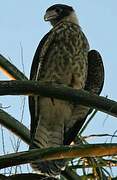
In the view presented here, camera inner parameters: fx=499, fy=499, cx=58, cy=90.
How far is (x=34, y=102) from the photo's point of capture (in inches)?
192

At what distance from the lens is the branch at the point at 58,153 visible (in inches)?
69.9

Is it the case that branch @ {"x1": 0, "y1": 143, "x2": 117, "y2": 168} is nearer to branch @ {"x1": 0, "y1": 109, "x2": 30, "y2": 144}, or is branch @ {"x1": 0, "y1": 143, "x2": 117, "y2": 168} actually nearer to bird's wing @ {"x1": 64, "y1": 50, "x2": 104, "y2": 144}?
branch @ {"x1": 0, "y1": 109, "x2": 30, "y2": 144}

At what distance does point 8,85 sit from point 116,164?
566 millimetres

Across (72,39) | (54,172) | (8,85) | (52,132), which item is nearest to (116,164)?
(8,85)

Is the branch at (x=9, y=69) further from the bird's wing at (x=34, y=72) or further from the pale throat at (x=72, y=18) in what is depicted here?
the pale throat at (x=72, y=18)

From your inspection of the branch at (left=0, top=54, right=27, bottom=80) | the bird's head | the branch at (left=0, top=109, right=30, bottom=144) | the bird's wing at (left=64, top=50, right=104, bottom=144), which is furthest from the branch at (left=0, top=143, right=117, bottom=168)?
the bird's head

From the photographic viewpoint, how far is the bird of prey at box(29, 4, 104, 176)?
4.81 metres

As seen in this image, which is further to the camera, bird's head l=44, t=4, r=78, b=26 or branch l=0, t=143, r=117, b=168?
bird's head l=44, t=4, r=78, b=26

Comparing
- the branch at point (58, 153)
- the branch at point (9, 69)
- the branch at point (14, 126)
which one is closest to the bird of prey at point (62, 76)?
the branch at point (9, 69)

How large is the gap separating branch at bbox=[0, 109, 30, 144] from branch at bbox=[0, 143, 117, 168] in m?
0.77

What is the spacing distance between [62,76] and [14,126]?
2.24 metres

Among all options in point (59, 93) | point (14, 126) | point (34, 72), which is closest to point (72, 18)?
point (34, 72)

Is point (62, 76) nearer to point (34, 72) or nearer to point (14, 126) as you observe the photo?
point (34, 72)

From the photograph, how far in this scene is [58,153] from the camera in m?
1.80
